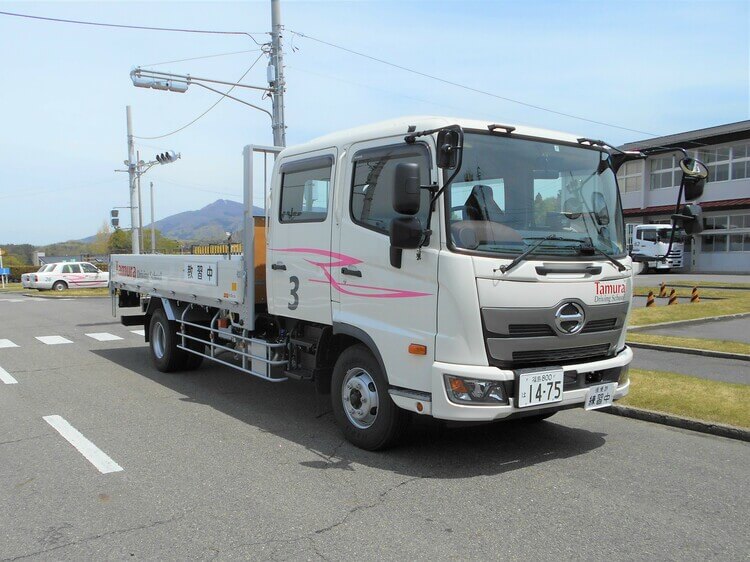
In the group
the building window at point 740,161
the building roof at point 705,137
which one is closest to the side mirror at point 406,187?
the building roof at point 705,137

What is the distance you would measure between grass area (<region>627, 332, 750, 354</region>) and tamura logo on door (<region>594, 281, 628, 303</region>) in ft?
19.0

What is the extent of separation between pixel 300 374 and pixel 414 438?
4.40 ft

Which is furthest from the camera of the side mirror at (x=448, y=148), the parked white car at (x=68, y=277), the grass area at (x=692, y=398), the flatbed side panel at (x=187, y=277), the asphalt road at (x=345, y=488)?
the parked white car at (x=68, y=277)

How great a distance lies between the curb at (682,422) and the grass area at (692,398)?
105 millimetres

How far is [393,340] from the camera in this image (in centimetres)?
491

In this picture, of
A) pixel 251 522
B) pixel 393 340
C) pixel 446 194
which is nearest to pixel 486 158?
pixel 446 194

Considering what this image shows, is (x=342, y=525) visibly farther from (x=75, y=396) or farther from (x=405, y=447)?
(x=75, y=396)

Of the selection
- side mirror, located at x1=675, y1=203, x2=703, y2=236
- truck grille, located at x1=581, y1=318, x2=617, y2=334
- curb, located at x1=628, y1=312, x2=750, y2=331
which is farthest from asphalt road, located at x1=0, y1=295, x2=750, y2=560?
curb, located at x1=628, y1=312, x2=750, y2=331

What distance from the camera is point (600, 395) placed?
5.05 meters

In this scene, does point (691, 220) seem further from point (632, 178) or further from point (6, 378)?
point (632, 178)

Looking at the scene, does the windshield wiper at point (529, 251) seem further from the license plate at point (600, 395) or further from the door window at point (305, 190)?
the door window at point (305, 190)

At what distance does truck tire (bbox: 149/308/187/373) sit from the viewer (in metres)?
8.78

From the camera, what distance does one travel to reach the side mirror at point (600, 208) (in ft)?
17.4

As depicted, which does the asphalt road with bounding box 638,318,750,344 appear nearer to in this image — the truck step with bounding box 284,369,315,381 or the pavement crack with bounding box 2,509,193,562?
the truck step with bounding box 284,369,315,381
